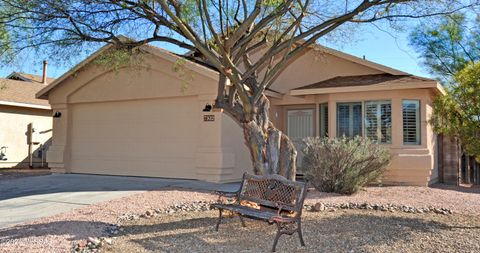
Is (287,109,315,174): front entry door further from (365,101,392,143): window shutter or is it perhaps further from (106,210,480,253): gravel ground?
(106,210,480,253): gravel ground

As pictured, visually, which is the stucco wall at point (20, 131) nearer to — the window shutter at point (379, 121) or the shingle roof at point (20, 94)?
the shingle roof at point (20, 94)

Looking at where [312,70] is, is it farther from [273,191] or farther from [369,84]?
[273,191]

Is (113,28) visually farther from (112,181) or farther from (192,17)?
(112,181)

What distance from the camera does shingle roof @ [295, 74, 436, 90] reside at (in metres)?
12.8

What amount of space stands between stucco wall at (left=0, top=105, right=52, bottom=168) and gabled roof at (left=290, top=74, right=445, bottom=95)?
1378 centimetres

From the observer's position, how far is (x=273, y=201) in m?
6.80

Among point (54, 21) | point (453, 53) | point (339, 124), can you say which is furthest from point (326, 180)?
point (453, 53)

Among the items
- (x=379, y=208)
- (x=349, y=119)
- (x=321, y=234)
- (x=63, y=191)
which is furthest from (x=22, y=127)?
(x=321, y=234)

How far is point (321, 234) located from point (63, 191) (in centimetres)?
741

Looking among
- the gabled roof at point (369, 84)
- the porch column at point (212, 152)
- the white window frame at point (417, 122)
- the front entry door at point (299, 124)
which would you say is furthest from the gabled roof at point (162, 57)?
the white window frame at point (417, 122)

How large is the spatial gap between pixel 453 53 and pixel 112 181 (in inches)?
849

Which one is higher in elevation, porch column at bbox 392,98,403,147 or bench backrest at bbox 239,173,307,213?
porch column at bbox 392,98,403,147

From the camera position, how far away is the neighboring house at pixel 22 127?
19.8 metres

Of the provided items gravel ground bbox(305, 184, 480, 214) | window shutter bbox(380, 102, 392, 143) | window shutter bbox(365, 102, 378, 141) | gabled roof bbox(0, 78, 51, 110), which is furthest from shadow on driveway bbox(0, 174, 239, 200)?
gabled roof bbox(0, 78, 51, 110)
